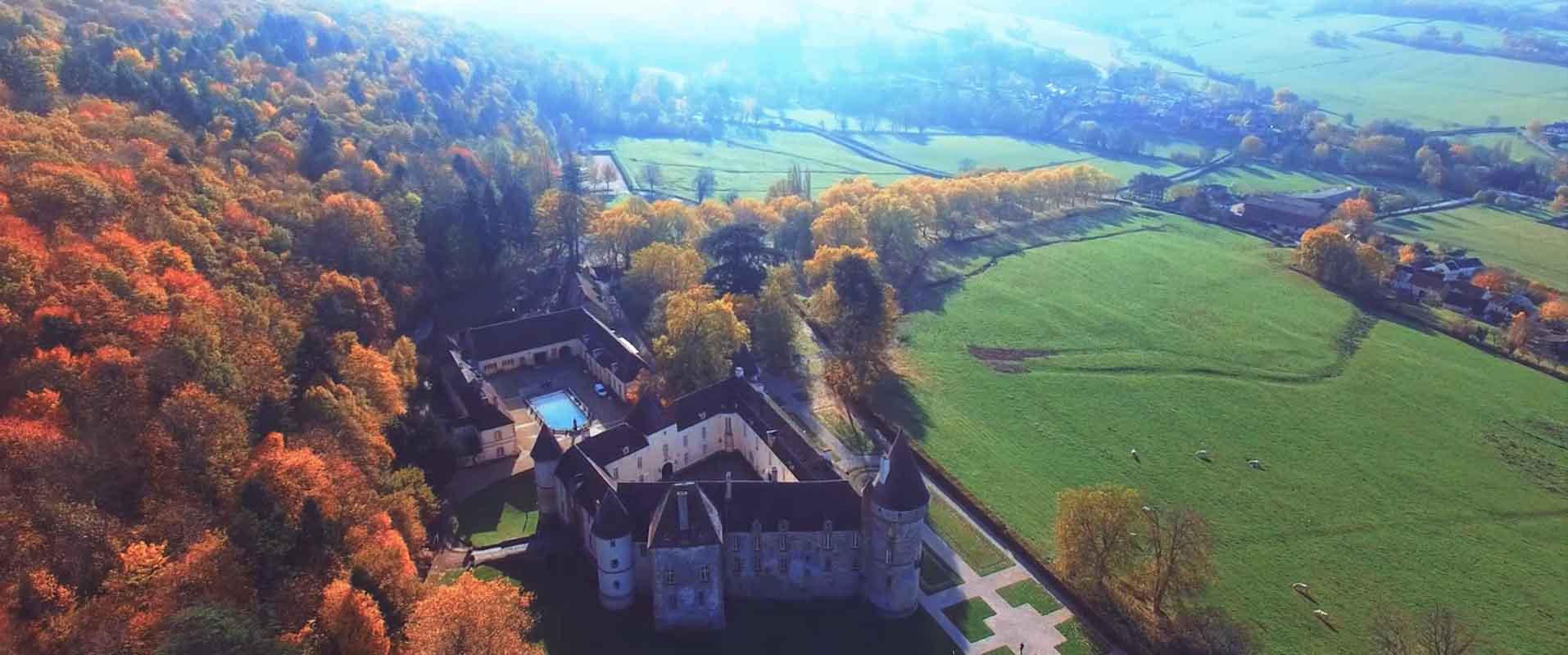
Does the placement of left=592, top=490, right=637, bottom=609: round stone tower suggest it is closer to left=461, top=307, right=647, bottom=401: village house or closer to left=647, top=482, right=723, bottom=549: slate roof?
left=647, top=482, right=723, bottom=549: slate roof

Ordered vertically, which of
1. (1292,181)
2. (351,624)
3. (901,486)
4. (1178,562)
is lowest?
(1292,181)

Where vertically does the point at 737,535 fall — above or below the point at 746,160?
above

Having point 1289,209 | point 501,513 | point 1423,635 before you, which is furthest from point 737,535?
point 1289,209

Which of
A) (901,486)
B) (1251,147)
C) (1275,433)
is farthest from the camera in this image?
(1251,147)

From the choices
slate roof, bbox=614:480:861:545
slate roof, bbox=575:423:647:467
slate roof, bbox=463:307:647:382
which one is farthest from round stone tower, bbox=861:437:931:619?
slate roof, bbox=463:307:647:382

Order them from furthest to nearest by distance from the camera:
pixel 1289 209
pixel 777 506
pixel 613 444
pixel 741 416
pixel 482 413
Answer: pixel 1289 209 < pixel 482 413 < pixel 741 416 < pixel 613 444 < pixel 777 506

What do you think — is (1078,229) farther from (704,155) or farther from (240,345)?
(240,345)

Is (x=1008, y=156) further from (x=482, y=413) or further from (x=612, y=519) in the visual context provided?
(x=612, y=519)

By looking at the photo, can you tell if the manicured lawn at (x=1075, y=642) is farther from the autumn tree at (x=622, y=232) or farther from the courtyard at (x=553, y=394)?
the autumn tree at (x=622, y=232)
